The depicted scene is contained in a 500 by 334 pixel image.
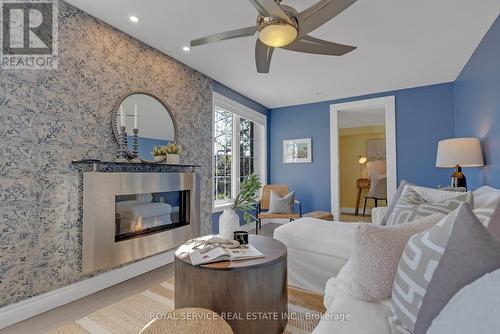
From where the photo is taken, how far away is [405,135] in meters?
4.20

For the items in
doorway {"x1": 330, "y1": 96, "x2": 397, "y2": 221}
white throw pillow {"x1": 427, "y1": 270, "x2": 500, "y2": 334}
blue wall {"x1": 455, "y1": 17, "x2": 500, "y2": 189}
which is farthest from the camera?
doorway {"x1": 330, "y1": 96, "x2": 397, "y2": 221}

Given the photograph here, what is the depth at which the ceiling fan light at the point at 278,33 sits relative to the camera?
5.10 ft

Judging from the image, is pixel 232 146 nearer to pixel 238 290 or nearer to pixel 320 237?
pixel 320 237

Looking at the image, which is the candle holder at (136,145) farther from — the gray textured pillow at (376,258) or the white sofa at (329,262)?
the gray textured pillow at (376,258)

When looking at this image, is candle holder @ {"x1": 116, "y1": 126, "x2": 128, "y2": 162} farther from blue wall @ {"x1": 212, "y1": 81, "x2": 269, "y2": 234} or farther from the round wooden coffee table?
blue wall @ {"x1": 212, "y1": 81, "x2": 269, "y2": 234}

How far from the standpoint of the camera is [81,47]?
7.34ft

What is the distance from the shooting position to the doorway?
4.32 m

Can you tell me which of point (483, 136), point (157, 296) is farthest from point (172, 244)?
point (483, 136)

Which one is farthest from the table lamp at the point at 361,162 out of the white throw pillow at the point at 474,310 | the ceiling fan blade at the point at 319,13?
the white throw pillow at the point at 474,310

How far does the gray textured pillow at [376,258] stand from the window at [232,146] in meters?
2.98

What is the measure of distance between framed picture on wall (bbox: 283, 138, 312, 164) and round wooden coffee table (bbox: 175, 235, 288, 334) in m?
3.68

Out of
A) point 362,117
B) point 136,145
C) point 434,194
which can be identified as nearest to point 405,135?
point 362,117
